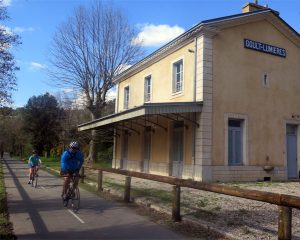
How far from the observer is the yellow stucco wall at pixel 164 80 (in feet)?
60.6

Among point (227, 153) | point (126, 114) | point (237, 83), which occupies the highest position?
point (237, 83)

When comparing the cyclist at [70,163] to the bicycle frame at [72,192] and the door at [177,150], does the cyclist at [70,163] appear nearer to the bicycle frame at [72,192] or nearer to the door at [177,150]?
the bicycle frame at [72,192]

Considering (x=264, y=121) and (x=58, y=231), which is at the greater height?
(x=264, y=121)

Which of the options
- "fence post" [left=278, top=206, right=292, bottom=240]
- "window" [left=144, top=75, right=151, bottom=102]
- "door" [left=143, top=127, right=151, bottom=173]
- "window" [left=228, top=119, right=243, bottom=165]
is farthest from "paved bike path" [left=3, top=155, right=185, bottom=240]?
"window" [left=144, top=75, right=151, bottom=102]

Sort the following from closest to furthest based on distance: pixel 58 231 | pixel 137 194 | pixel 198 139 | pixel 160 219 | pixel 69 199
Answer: pixel 58 231 < pixel 160 219 < pixel 69 199 < pixel 137 194 < pixel 198 139

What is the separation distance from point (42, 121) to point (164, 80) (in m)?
41.4

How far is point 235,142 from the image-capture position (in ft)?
59.1

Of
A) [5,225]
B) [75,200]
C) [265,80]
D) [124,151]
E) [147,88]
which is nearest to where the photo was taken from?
[5,225]

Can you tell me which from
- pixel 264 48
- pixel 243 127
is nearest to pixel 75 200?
pixel 243 127

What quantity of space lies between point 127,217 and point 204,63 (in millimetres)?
9645

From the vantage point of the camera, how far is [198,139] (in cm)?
1711

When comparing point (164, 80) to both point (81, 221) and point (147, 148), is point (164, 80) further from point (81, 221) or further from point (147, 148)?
point (81, 221)

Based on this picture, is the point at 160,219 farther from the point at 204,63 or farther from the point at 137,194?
the point at 204,63

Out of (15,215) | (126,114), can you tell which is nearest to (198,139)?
(126,114)
